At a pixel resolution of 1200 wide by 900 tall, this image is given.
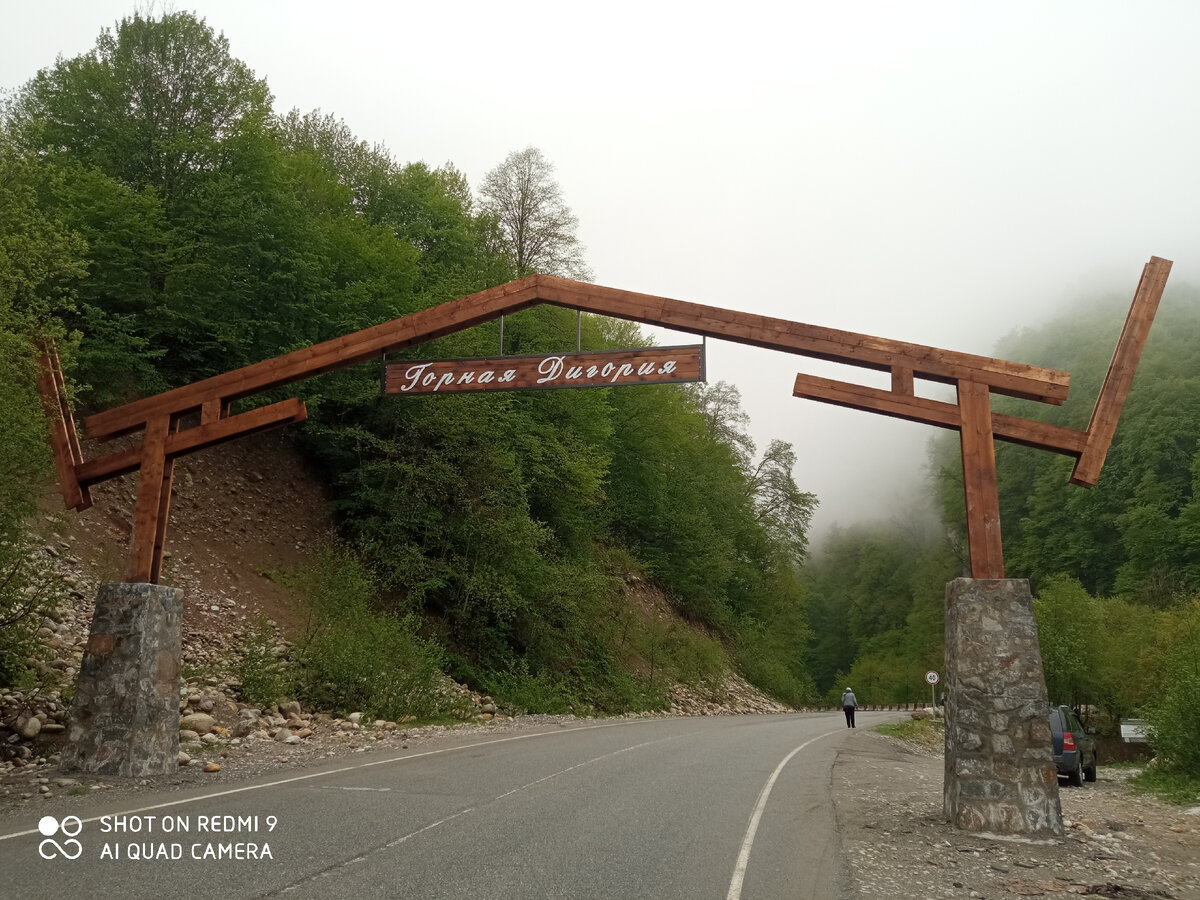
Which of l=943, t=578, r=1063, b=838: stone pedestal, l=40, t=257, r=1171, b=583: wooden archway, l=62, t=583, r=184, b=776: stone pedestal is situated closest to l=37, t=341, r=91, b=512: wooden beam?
l=40, t=257, r=1171, b=583: wooden archway

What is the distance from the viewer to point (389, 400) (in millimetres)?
26188

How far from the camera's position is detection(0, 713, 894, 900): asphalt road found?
5.93m

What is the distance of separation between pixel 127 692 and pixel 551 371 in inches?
256

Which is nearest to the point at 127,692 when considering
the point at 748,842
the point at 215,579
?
the point at 748,842

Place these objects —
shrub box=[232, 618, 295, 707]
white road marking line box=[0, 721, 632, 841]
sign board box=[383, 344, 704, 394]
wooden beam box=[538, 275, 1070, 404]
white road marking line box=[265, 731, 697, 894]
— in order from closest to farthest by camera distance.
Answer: white road marking line box=[265, 731, 697, 894] → white road marking line box=[0, 721, 632, 841] → wooden beam box=[538, 275, 1070, 404] → sign board box=[383, 344, 704, 394] → shrub box=[232, 618, 295, 707]

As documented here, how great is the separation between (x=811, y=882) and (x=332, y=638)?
1327 cm

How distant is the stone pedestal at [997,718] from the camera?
844cm

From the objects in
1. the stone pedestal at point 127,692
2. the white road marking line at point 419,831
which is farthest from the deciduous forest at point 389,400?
the white road marking line at point 419,831

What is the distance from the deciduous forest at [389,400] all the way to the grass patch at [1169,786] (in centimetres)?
40

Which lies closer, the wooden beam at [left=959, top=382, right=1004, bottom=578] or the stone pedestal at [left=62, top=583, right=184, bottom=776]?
the wooden beam at [left=959, top=382, right=1004, bottom=578]

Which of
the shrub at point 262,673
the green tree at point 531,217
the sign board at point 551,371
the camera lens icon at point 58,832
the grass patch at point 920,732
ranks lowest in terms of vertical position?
the grass patch at point 920,732

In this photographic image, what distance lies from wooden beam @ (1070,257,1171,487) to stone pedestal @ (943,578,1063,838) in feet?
5.44

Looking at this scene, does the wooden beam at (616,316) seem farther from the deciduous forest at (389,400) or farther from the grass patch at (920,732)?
the grass patch at (920,732)

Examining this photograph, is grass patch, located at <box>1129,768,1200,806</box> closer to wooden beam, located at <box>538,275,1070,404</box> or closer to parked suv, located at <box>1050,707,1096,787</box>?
parked suv, located at <box>1050,707,1096,787</box>
